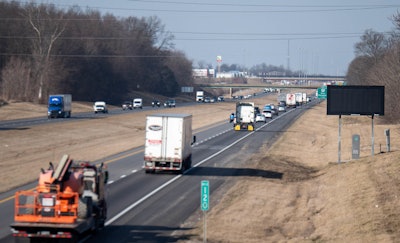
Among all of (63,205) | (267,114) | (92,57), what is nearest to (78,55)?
(92,57)

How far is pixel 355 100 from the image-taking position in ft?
142

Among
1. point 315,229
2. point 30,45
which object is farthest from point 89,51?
point 315,229

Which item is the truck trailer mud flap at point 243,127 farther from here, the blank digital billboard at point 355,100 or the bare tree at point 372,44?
the bare tree at point 372,44

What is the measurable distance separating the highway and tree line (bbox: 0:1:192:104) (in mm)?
61242

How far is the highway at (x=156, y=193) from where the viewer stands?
22.4 metres

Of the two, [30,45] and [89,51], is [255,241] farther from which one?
[89,51]

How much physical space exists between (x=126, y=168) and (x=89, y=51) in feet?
328

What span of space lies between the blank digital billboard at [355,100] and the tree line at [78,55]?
2917 inches

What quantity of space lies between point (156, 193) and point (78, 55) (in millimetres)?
103852

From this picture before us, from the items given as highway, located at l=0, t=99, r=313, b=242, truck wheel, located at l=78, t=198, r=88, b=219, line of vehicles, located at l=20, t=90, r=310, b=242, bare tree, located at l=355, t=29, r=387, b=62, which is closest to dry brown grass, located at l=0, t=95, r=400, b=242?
highway, located at l=0, t=99, r=313, b=242

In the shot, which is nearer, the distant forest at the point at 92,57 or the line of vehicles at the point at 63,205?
the line of vehicles at the point at 63,205

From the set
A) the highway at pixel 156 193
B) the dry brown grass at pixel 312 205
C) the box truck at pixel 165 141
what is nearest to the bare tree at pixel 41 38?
the highway at pixel 156 193

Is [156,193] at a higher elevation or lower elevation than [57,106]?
lower

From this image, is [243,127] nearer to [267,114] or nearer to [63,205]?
[267,114]
